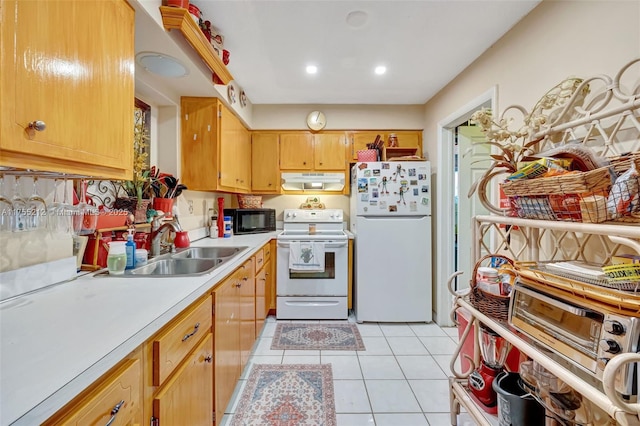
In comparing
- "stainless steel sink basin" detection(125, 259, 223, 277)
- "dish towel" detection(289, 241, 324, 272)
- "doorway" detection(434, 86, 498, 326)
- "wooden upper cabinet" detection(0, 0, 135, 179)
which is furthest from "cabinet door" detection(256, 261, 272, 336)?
"doorway" detection(434, 86, 498, 326)

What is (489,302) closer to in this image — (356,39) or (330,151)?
(356,39)

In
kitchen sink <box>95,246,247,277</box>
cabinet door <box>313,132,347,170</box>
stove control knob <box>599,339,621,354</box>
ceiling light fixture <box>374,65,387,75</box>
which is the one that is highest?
ceiling light fixture <box>374,65,387,75</box>

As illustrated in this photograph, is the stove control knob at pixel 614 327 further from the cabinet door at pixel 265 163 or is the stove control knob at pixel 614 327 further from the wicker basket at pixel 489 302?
the cabinet door at pixel 265 163

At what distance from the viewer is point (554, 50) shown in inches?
59.2

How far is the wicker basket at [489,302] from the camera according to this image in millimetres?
1257

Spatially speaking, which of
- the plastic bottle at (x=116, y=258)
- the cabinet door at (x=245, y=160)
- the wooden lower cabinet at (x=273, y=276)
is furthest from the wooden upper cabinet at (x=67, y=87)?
the wooden lower cabinet at (x=273, y=276)

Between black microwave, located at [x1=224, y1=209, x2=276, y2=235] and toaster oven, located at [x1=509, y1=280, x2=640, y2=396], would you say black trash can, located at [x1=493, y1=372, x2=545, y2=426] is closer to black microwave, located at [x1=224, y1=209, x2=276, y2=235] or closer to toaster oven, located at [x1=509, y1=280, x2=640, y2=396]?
toaster oven, located at [x1=509, y1=280, x2=640, y2=396]

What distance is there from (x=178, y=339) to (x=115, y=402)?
32 cm

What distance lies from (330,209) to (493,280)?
7.89 ft

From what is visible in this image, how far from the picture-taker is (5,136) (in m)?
0.71

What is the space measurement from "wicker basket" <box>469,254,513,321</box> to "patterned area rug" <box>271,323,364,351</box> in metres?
1.32

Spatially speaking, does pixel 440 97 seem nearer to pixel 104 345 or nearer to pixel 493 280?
pixel 493 280

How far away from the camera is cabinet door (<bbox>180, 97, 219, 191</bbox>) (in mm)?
2352

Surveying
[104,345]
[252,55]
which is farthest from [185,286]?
[252,55]
